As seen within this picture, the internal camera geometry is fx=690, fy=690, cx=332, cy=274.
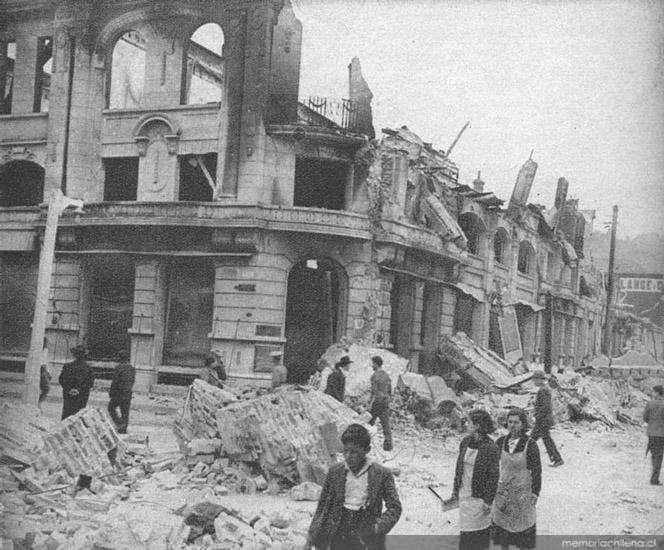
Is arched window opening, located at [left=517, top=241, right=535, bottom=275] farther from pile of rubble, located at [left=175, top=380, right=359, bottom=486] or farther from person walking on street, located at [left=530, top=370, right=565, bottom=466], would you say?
pile of rubble, located at [left=175, top=380, right=359, bottom=486]

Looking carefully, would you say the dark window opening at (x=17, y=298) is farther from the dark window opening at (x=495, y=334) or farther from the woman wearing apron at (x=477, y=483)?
the dark window opening at (x=495, y=334)

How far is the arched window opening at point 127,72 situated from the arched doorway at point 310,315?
6169 mm

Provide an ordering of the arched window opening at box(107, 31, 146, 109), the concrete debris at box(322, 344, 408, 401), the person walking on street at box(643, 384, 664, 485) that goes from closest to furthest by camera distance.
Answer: the person walking on street at box(643, 384, 664, 485) → the concrete debris at box(322, 344, 408, 401) → the arched window opening at box(107, 31, 146, 109)

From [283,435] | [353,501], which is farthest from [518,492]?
[283,435]

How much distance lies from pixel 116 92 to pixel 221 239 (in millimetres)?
4795

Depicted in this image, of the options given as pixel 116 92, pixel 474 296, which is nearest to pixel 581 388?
pixel 474 296

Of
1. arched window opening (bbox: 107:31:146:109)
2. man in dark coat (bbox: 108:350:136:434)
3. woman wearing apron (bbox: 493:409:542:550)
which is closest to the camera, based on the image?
woman wearing apron (bbox: 493:409:542:550)

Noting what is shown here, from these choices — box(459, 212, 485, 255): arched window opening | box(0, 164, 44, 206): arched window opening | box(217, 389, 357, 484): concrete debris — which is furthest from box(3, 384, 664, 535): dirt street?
box(459, 212, 485, 255): arched window opening

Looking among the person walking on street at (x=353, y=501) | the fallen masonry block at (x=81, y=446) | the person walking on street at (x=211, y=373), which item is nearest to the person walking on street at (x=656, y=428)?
the person walking on street at (x=353, y=501)

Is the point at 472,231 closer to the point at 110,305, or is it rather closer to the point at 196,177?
the point at 196,177

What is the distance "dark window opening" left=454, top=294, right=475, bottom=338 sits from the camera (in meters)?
20.7

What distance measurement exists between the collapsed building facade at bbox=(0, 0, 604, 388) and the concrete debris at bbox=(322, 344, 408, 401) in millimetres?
1040

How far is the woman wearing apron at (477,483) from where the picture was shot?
5895 millimetres

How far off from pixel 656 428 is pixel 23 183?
14.4 meters
